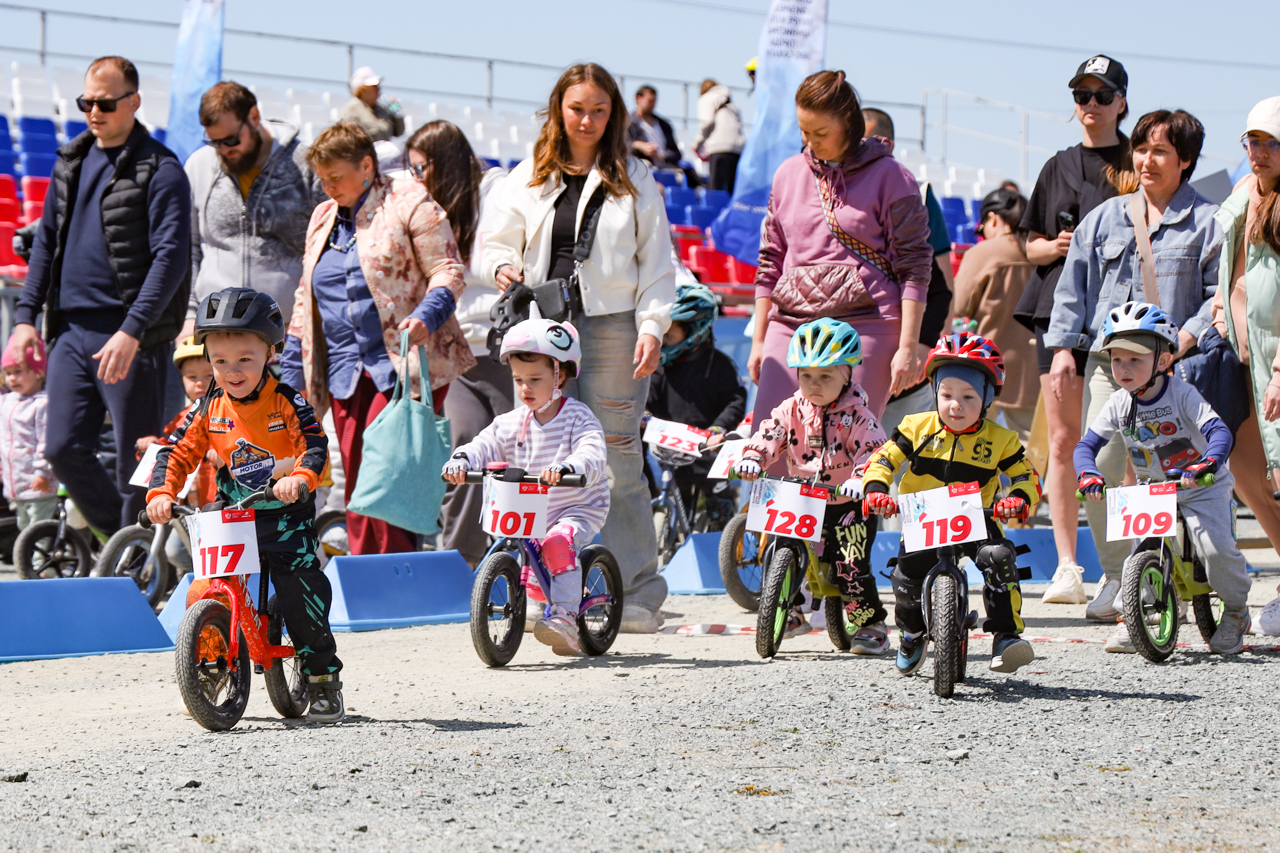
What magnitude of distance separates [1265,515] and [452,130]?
4.00m

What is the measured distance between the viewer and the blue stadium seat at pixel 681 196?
20847mm

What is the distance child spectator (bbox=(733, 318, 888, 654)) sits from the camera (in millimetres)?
6023

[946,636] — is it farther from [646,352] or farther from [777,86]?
[777,86]

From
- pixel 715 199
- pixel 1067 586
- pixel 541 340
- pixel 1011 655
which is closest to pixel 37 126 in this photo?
pixel 715 199

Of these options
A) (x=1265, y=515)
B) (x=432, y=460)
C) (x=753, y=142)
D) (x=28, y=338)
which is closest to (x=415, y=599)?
(x=432, y=460)

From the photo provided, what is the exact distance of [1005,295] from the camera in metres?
10.4

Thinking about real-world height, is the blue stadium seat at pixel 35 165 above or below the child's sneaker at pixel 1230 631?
above

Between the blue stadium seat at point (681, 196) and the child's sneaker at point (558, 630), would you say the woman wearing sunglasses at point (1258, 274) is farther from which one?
the blue stadium seat at point (681, 196)

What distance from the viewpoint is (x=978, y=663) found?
230 inches

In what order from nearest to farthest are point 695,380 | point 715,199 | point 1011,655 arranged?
point 1011,655, point 695,380, point 715,199

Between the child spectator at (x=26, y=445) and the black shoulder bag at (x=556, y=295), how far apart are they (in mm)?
3991

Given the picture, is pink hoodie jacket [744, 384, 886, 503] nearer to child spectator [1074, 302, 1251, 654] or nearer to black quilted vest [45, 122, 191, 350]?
child spectator [1074, 302, 1251, 654]

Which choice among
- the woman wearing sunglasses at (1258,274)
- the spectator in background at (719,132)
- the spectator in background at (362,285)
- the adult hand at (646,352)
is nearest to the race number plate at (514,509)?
the adult hand at (646,352)

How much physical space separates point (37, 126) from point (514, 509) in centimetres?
1536
